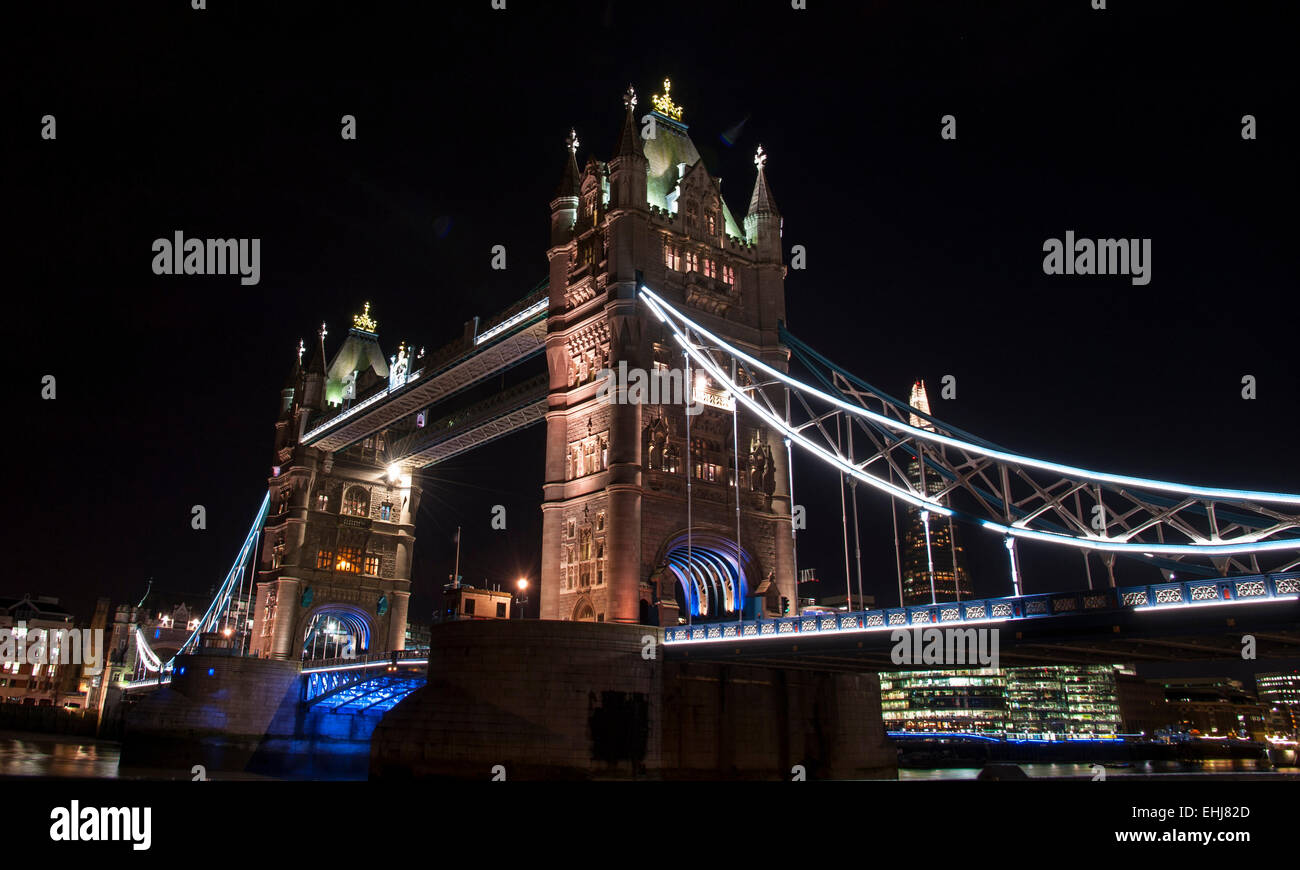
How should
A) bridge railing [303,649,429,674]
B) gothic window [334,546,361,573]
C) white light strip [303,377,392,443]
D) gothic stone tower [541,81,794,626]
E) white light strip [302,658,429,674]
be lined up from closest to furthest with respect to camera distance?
gothic stone tower [541,81,794,626] < white light strip [302,658,429,674] < bridge railing [303,649,429,674] < white light strip [303,377,392,443] < gothic window [334,546,361,573]

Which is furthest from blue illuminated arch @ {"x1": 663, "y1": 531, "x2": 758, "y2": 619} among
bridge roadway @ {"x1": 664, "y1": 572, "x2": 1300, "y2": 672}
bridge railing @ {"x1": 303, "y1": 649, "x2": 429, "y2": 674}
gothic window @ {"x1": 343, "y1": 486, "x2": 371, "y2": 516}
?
gothic window @ {"x1": 343, "y1": 486, "x2": 371, "y2": 516}

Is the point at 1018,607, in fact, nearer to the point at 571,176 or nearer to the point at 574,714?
the point at 574,714

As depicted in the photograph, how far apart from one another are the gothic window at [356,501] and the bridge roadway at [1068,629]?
4915 centimetres

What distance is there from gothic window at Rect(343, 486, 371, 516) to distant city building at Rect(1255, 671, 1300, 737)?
12649 centimetres

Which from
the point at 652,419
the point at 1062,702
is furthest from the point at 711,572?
the point at 1062,702

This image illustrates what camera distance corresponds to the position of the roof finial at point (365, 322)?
86.1 metres

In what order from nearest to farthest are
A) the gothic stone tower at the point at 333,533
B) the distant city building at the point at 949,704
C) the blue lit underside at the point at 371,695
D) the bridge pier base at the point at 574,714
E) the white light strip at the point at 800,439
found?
the white light strip at the point at 800,439, the bridge pier base at the point at 574,714, the blue lit underside at the point at 371,695, the gothic stone tower at the point at 333,533, the distant city building at the point at 949,704

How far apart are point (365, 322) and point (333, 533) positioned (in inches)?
806

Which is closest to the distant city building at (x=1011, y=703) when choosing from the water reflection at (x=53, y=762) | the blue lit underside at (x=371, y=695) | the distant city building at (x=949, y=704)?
the distant city building at (x=949, y=704)

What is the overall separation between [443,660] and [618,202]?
921 inches

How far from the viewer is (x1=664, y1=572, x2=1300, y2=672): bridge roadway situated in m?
22.5

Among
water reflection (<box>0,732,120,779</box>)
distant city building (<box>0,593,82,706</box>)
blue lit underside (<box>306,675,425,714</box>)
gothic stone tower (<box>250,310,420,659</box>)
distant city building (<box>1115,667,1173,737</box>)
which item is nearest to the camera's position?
water reflection (<box>0,732,120,779</box>)

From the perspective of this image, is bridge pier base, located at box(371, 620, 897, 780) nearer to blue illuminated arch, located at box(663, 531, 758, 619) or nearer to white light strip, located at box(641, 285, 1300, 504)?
blue illuminated arch, located at box(663, 531, 758, 619)

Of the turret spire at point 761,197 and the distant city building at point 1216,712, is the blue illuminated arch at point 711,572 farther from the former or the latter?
the distant city building at point 1216,712
